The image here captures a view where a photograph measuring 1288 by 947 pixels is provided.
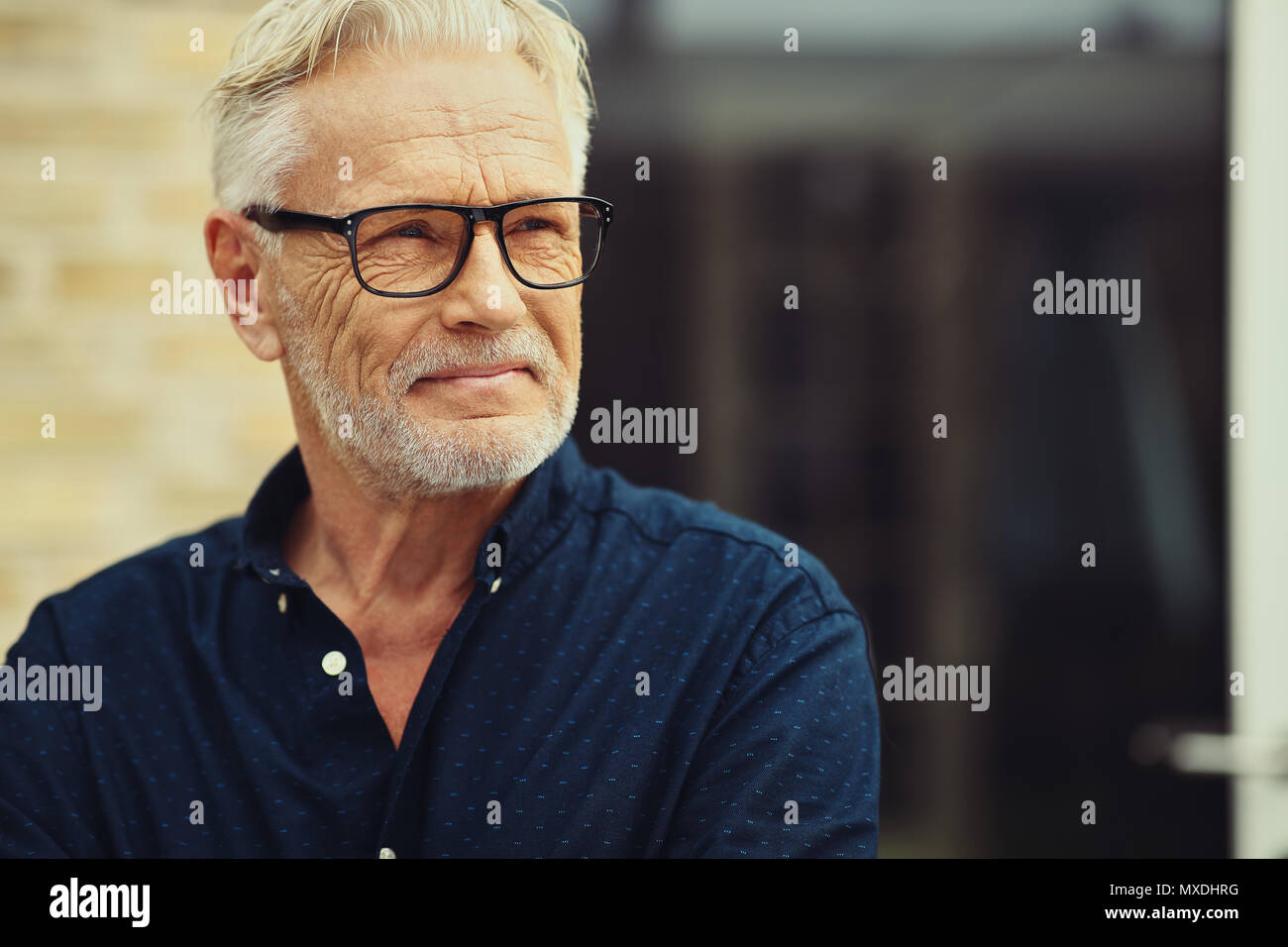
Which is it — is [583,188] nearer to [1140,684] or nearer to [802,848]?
[802,848]

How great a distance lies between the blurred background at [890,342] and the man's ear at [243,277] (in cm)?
48

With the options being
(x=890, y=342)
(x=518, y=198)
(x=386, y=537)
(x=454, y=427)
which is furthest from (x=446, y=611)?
(x=890, y=342)

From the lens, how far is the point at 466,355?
4.01 ft

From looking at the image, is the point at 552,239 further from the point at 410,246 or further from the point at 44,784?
the point at 44,784

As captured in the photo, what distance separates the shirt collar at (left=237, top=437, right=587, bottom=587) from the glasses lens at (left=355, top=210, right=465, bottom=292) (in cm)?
27

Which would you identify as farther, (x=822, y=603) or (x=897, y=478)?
(x=897, y=478)

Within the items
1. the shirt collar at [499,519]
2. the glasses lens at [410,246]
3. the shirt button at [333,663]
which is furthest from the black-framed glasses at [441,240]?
the shirt button at [333,663]

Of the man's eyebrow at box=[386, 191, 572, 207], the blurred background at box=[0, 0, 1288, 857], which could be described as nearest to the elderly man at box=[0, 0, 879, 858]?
the man's eyebrow at box=[386, 191, 572, 207]

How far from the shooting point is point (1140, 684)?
198 cm

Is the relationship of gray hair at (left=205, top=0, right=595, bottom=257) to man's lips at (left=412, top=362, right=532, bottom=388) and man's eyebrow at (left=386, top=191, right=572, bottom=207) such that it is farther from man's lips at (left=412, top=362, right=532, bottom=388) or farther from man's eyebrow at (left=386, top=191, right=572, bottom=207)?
man's lips at (left=412, top=362, right=532, bottom=388)

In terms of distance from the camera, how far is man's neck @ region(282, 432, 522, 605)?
1.35 metres
